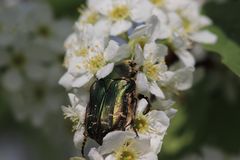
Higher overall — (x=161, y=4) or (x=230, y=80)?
(x=161, y=4)

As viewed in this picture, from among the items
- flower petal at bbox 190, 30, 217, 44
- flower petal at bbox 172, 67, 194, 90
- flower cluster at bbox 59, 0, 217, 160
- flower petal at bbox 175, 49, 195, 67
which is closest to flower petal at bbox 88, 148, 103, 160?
flower cluster at bbox 59, 0, 217, 160

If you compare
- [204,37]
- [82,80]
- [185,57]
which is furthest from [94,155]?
[204,37]

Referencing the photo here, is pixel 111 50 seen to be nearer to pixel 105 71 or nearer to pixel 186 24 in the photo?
pixel 105 71

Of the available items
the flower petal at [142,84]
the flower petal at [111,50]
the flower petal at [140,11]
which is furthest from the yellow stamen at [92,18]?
the flower petal at [142,84]

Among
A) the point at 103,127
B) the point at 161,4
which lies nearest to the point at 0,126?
the point at 161,4

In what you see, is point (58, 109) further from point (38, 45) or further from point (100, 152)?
point (100, 152)

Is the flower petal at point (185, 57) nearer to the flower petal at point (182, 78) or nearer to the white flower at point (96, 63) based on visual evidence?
the flower petal at point (182, 78)

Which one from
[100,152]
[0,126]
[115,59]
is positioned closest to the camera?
[100,152]

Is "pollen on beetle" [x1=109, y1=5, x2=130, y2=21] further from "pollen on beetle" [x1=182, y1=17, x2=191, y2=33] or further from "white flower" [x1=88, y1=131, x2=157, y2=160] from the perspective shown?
"white flower" [x1=88, y1=131, x2=157, y2=160]
